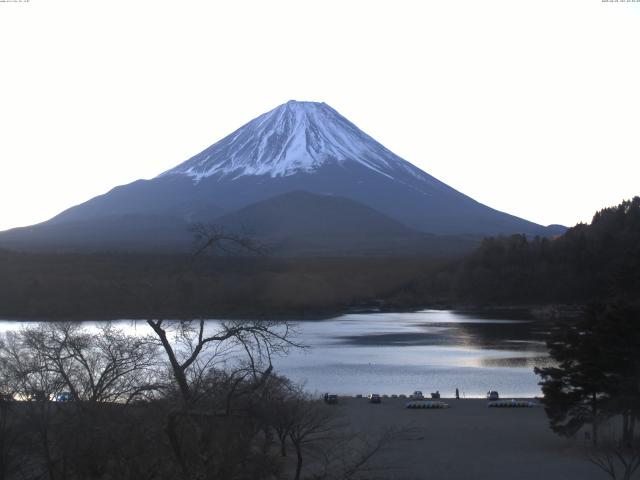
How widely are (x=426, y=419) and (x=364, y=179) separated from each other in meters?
82.6

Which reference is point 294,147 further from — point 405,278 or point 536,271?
point 405,278

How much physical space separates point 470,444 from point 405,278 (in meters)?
32.3

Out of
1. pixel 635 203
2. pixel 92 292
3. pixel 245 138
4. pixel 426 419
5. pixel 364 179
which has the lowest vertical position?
pixel 426 419

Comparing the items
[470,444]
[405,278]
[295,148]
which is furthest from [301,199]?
[470,444]

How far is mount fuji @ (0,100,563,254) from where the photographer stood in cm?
6862

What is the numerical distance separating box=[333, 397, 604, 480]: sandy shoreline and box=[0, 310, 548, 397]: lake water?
6.93ft

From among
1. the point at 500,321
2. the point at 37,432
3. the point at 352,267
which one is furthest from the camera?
the point at 352,267

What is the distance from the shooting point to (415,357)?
70.5 ft

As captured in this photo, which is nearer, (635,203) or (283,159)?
(635,203)

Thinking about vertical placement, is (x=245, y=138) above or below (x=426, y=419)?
above

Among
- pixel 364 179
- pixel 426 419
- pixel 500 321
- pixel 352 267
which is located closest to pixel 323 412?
pixel 426 419

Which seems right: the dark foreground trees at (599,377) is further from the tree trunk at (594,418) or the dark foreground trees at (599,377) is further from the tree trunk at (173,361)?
the tree trunk at (173,361)

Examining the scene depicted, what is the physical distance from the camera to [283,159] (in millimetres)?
98438

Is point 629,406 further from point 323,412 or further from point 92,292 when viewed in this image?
point 92,292
